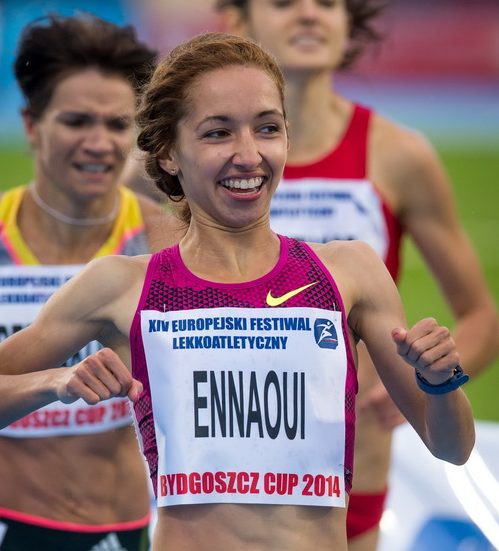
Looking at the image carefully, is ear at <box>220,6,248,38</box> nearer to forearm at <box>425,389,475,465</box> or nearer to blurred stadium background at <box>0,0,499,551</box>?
forearm at <box>425,389,475,465</box>

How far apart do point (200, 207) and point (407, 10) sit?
17067mm

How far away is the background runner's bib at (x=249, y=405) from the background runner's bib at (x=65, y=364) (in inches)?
57.0

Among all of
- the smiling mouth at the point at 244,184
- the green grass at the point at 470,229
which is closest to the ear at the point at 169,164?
the smiling mouth at the point at 244,184

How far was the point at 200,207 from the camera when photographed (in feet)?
11.1

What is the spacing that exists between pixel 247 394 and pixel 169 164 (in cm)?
65

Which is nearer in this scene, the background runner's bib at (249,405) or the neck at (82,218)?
the background runner's bib at (249,405)

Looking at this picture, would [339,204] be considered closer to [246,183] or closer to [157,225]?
[157,225]

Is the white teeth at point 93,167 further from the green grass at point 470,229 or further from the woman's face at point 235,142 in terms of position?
the green grass at point 470,229

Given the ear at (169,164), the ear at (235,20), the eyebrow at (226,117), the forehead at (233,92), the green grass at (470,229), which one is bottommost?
the green grass at (470,229)

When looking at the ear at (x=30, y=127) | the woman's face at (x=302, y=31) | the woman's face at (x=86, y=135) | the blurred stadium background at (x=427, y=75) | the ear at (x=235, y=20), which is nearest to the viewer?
the woman's face at (x=86, y=135)

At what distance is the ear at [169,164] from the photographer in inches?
137

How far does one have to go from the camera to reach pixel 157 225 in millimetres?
4738

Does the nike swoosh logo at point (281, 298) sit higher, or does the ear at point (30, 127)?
the nike swoosh logo at point (281, 298)

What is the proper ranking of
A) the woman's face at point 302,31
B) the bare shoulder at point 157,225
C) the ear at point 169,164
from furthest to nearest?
the woman's face at point 302,31
the bare shoulder at point 157,225
the ear at point 169,164
